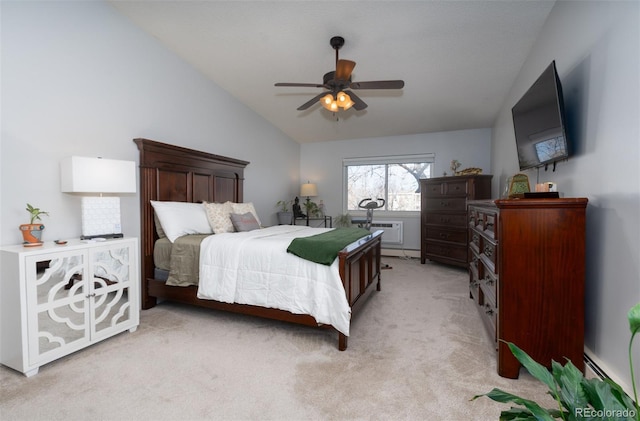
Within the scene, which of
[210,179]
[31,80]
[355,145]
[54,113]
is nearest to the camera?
[31,80]

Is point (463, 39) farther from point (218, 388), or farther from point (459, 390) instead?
point (218, 388)

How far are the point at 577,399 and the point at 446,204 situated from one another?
4.10 m

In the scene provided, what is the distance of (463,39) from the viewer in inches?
111

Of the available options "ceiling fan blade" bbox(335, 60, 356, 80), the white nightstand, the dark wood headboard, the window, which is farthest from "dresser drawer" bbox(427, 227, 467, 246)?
the white nightstand

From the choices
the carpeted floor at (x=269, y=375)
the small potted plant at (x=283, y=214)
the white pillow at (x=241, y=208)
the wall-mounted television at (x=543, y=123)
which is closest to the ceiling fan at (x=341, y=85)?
the wall-mounted television at (x=543, y=123)

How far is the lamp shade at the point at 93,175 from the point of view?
2.16 metres

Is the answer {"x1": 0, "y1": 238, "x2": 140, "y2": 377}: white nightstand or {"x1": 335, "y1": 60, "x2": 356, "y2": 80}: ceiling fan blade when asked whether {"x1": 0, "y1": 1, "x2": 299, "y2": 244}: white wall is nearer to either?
{"x1": 0, "y1": 238, "x2": 140, "y2": 377}: white nightstand

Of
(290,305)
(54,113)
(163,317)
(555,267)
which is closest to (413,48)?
(555,267)

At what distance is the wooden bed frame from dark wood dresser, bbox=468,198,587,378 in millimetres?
1024

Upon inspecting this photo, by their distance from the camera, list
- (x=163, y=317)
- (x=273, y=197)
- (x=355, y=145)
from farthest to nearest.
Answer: (x=355, y=145) < (x=273, y=197) < (x=163, y=317)

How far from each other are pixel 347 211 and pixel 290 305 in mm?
4034

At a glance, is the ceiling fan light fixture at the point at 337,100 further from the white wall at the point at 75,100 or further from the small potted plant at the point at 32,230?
the small potted plant at the point at 32,230

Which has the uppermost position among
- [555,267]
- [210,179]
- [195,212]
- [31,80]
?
[31,80]

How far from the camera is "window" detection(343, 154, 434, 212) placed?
5.67 m
